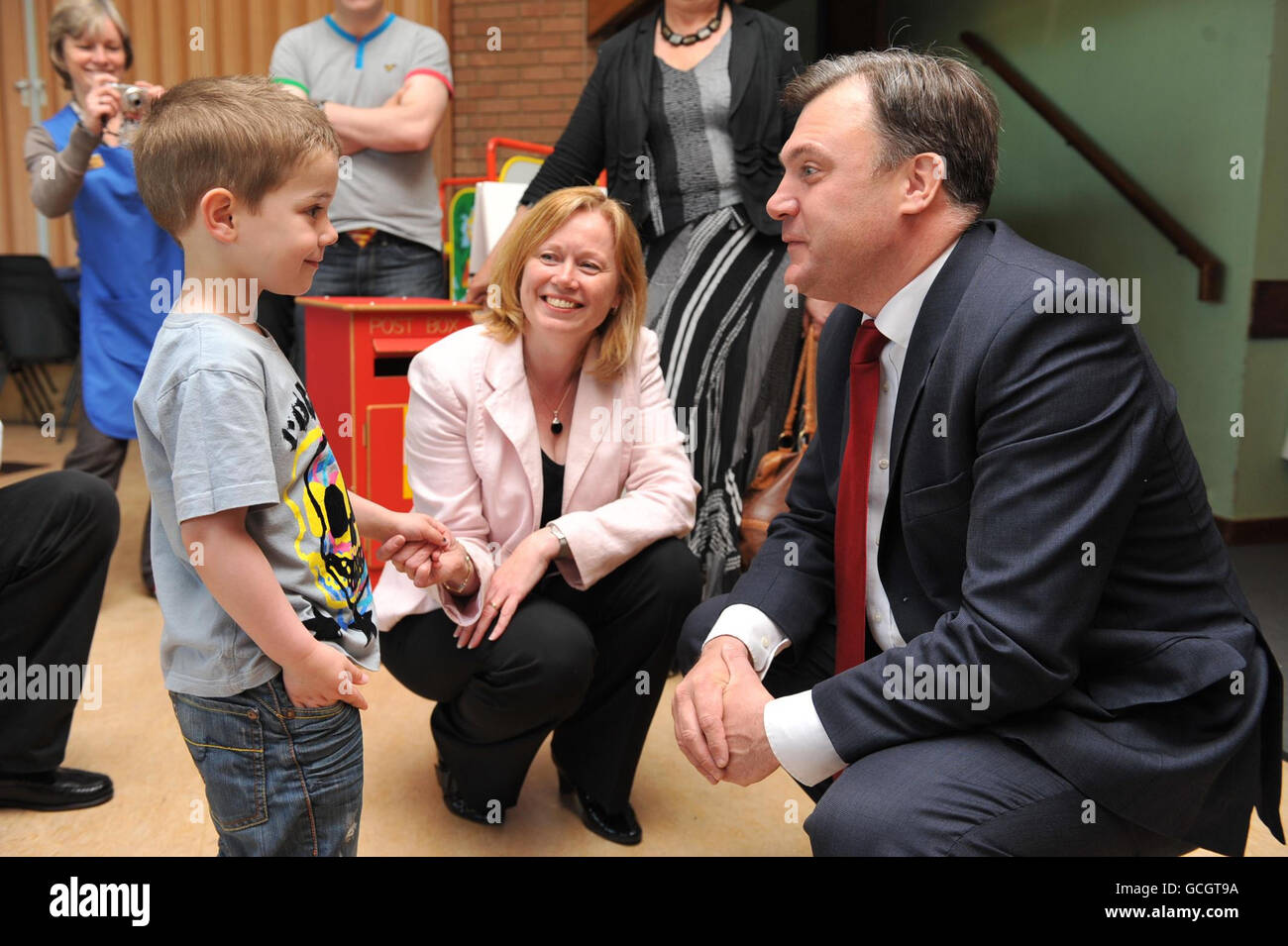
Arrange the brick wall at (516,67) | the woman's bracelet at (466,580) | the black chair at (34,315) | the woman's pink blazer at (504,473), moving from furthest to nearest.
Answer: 1. the brick wall at (516,67)
2. the black chair at (34,315)
3. the woman's pink blazer at (504,473)
4. the woman's bracelet at (466,580)

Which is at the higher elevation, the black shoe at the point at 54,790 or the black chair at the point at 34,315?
the black chair at the point at 34,315

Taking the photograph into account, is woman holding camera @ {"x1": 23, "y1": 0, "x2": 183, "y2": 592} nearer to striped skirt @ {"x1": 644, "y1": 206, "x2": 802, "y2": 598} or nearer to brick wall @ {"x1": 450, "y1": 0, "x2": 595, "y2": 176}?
striped skirt @ {"x1": 644, "y1": 206, "x2": 802, "y2": 598}

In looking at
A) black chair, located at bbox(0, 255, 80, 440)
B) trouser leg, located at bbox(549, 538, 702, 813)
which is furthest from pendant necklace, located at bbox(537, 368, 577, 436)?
black chair, located at bbox(0, 255, 80, 440)

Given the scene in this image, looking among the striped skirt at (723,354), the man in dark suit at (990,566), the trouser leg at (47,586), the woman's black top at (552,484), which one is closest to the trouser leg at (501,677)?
the woman's black top at (552,484)

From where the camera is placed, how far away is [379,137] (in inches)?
113

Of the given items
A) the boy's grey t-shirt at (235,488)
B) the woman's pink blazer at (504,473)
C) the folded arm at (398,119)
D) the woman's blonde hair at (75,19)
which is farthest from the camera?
the folded arm at (398,119)

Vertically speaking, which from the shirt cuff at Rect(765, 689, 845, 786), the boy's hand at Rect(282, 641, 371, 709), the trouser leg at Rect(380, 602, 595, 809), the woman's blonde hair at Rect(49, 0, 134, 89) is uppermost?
the woman's blonde hair at Rect(49, 0, 134, 89)

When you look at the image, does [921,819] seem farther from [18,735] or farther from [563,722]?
[18,735]

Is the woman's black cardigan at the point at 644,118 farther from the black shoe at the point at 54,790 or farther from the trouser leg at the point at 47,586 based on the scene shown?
the black shoe at the point at 54,790

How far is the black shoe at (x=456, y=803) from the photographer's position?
1923 millimetres

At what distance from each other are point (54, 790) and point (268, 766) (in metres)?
0.97

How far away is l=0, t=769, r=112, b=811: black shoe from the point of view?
73.7 inches

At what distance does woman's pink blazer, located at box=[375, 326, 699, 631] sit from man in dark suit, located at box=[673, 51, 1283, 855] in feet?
1.62

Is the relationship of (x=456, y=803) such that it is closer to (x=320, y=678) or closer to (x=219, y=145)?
(x=320, y=678)
